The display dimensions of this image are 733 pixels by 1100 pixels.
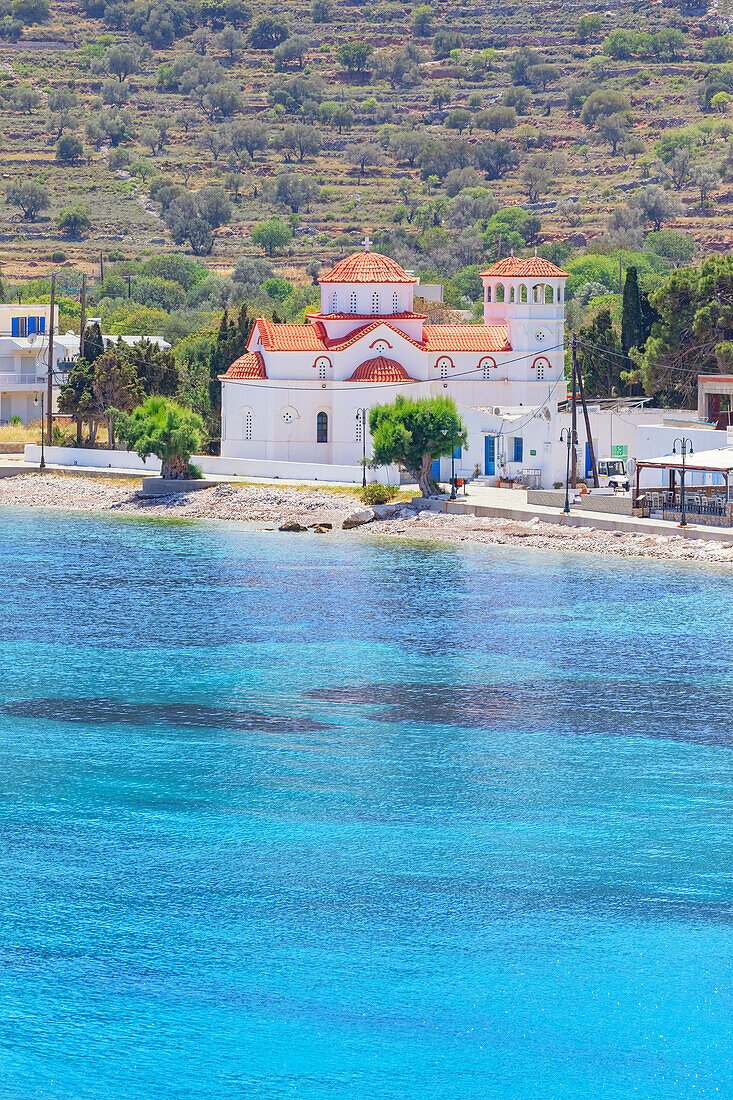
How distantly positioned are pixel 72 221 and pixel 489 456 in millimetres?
94924

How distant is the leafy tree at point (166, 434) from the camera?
66.7 m

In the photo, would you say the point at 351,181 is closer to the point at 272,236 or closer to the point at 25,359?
the point at 272,236

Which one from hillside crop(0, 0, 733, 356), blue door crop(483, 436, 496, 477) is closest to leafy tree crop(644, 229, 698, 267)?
hillside crop(0, 0, 733, 356)

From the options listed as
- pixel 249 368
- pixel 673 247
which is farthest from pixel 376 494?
pixel 673 247

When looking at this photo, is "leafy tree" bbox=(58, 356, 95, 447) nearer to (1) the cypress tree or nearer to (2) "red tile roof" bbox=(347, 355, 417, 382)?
(2) "red tile roof" bbox=(347, 355, 417, 382)

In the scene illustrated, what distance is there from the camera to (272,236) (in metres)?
152

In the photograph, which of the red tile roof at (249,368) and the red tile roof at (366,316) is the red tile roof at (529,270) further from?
the red tile roof at (249,368)

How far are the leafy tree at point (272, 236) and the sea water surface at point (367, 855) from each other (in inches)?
4425

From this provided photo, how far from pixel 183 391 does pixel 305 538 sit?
2458 centimetres

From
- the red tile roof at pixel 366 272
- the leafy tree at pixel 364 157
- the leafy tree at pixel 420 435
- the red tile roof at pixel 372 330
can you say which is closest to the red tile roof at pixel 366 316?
the red tile roof at pixel 372 330

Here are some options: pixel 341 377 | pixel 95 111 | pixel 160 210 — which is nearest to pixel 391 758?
pixel 341 377

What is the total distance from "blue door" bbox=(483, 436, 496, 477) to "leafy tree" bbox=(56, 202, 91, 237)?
94319 millimetres

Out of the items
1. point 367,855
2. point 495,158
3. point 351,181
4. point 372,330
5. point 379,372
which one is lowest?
point 367,855

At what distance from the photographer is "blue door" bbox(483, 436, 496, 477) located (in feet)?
216
